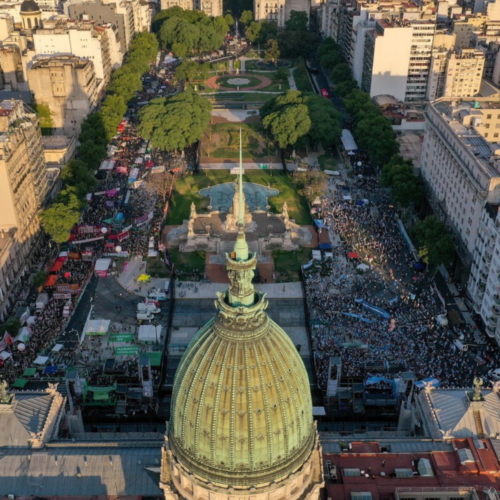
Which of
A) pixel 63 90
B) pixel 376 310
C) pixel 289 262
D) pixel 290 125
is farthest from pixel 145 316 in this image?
pixel 63 90

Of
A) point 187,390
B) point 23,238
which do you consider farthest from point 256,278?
point 187,390

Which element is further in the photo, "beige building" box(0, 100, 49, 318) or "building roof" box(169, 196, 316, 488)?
"beige building" box(0, 100, 49, 318)

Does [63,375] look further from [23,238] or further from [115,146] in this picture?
[115,146]

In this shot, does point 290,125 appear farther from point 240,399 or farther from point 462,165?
point 240,399

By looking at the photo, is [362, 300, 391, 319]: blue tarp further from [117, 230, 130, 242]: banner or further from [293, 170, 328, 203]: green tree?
[117, 230, 130, 242]: banner

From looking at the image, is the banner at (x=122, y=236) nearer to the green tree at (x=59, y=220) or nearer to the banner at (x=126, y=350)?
the green tree at (x=59, y=220)

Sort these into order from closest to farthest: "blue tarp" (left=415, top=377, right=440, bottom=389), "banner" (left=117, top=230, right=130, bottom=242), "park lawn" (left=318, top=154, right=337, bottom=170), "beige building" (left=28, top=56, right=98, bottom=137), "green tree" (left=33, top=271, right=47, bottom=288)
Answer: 1. "blue tarp" (left=415, top=377, right=440, bottom=389)
2. "green tree" (left=33, top=271, right=47, bottom=288)
3. "banner" (left=117, top=230, right=130, bottom=242)
4. "park lawn" (left=318, top=154, right=337, bottom=170)
5. "beige building" (left=28, top=56, right=98, bottom=137)

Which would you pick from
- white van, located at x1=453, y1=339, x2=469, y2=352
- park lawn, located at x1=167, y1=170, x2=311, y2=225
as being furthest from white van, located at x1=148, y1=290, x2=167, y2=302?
white van, located at x1=453, y1=339, x2=469, y2=352
